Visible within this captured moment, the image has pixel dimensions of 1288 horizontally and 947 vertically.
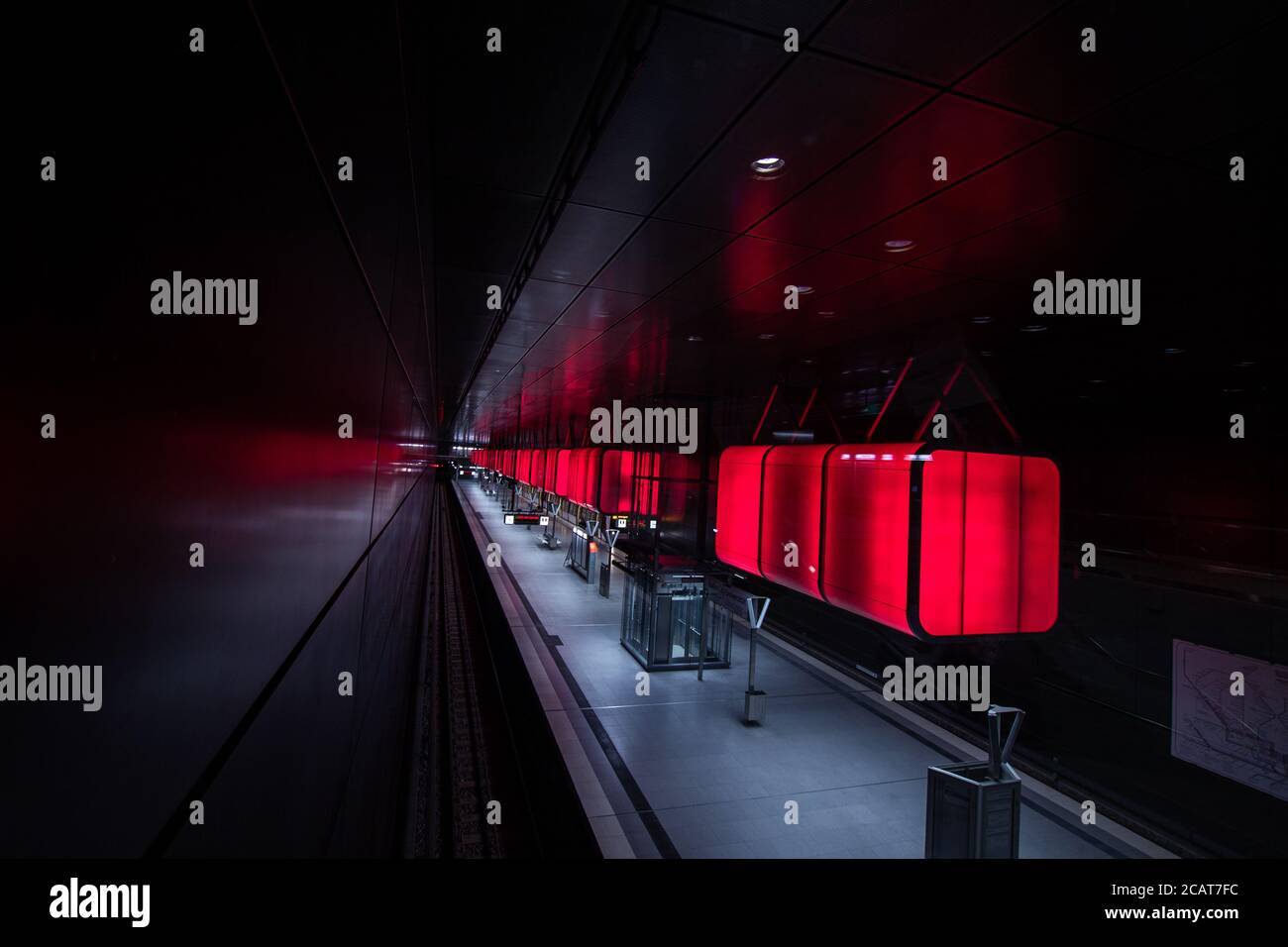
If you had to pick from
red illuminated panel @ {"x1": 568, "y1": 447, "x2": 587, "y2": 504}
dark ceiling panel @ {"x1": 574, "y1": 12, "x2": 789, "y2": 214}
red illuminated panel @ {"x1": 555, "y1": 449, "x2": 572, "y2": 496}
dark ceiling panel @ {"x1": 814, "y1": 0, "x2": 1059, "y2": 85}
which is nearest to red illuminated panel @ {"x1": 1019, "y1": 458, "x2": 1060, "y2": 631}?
dark ceiling panel @ {"x1": 814, "y1": 0, "x2": 1059, "y2": 85}

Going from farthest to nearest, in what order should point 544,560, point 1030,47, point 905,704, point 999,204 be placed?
point 544,560 → point 905,704 → point 999,204 → point 1030,47

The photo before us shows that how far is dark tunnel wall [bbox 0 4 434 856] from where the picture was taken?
0.47 m

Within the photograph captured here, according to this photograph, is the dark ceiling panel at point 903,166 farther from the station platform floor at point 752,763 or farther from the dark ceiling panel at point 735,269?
the station platform floor at point 752,763

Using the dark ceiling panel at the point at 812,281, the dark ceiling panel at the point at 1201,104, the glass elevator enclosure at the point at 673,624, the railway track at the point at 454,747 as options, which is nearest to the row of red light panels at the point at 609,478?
the glass elevator enclosure at the point at 673,624

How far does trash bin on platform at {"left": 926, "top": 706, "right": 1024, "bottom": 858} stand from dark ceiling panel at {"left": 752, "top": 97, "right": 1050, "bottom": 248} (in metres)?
3.31

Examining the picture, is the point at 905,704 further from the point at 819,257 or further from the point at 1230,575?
the point at 819,257

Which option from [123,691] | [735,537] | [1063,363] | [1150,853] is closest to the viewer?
[123,691]

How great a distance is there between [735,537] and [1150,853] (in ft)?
15.0

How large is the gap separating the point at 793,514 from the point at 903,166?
3.06 meters

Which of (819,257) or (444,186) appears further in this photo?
(819,257)

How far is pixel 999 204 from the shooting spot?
3.13m

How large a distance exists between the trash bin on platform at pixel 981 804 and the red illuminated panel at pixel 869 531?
1092mm

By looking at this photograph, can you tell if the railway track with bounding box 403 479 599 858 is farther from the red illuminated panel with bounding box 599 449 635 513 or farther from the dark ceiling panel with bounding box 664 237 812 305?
the dark ceiling panel with bounding box 664 237 812 305

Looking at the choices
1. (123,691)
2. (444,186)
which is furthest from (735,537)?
(123,691)
